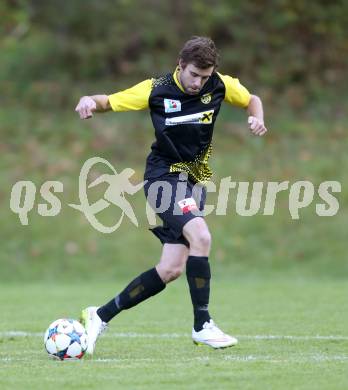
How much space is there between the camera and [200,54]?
22.4ft

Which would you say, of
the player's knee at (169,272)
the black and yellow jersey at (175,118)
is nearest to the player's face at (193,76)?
the black and yellow jersey at (175,118)

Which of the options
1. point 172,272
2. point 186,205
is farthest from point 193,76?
point 172,272

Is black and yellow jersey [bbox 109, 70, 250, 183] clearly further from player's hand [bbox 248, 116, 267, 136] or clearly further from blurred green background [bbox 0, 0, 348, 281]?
blurred green background [bbox 0, 0, 348, 281]

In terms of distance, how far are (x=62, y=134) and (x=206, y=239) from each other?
14.2 meters

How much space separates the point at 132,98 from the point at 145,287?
137 centimetres

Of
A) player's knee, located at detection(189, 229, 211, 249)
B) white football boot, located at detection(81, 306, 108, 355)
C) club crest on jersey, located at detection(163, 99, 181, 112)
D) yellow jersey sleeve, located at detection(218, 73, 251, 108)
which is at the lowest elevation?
white football boot, located at detection(81, 306, 108, 355)

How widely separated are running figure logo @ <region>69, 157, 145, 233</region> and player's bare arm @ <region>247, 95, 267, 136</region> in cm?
997

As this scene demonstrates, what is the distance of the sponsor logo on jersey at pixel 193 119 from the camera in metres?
7.22

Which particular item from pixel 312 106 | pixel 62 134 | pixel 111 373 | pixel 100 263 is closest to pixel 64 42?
pixel 62 134

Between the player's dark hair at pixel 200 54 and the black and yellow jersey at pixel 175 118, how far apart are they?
1.16 ft

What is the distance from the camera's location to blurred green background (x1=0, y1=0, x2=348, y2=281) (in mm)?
16703

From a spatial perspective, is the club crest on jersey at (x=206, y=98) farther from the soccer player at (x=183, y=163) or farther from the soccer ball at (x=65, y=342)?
the soccer ball at (x=65, y=342)

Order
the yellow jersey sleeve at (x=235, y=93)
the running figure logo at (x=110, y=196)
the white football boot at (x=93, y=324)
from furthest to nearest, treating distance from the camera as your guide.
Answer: the running figure logo at (x=110, y=196) → the yellow jersey sleeve at (x=235, y=93) → the white football boot at (x=93, y=324)

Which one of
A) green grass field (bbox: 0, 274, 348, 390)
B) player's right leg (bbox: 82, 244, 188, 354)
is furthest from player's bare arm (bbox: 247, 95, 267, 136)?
green grass field (bbox: 0, 274, 348, 390)
